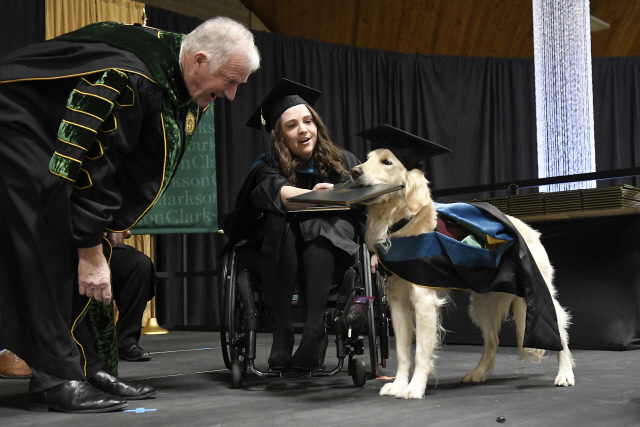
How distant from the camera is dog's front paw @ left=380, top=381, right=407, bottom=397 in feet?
7.36

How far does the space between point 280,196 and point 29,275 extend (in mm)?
929

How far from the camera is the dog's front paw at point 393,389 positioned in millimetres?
2244

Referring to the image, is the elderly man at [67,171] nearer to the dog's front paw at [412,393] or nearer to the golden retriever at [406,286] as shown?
the golden retriever at [406,286]

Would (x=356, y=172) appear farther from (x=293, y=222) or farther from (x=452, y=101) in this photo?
(x=452, y=101)

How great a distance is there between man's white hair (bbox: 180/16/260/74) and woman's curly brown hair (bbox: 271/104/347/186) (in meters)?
0.59

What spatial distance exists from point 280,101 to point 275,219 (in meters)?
0.58

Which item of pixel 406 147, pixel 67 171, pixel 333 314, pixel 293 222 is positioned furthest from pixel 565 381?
pixel 67 171

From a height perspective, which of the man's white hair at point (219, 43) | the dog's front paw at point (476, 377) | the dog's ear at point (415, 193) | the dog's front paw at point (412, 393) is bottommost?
the dog's front paw at point (476, 377)

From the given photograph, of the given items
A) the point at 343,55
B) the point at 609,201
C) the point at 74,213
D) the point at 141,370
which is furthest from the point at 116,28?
Answer: the point at 343,55

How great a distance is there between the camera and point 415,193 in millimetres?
2326

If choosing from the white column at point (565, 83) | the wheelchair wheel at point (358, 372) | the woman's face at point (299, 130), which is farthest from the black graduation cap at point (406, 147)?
the white column at point (565, 83)

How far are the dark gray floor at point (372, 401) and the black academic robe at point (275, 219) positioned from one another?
55 centimetres

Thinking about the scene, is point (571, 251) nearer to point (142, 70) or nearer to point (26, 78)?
point (142, 70)

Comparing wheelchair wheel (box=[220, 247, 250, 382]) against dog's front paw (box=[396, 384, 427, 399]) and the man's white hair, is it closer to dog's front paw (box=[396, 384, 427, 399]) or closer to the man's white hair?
dog's front paw (box=[396, 384, 427, 399])
